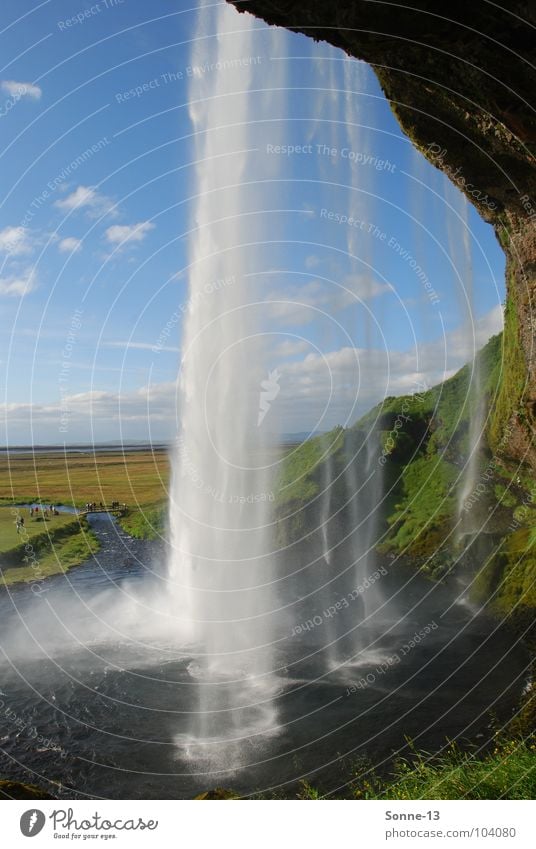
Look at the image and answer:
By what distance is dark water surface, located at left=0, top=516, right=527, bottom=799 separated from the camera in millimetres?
11266

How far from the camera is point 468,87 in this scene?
917 centimetres

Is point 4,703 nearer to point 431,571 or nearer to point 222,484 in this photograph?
point 222,484

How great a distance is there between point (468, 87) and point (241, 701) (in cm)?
1469

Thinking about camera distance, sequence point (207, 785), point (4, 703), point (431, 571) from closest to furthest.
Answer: point (207, 785) → point (4, 703) → point (431, 571)

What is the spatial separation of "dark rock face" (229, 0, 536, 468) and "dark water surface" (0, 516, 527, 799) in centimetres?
728

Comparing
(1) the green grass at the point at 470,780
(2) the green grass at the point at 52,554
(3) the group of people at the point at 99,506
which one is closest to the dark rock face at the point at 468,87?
(1) the green grass at the point at 470,780

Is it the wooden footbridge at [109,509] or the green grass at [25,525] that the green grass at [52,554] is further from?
the wooden footbridge at [109,509]

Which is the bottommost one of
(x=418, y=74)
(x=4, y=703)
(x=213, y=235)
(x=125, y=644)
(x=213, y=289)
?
(x=4, y=703)

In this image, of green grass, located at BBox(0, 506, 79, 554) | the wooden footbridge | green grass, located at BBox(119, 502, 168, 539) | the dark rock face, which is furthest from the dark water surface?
the wooden footbridge

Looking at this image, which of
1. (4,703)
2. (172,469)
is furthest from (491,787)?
(172,469)

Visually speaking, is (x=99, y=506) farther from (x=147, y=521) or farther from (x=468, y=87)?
(x=468, y=87)

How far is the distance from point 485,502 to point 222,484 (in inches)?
529

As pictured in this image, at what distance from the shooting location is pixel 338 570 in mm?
25797

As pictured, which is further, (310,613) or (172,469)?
(172,469)
